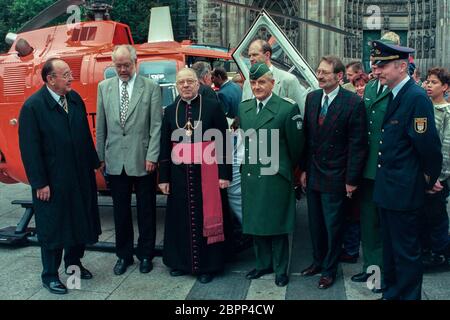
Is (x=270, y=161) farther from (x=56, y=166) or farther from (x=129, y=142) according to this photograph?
(x=56, y=166)

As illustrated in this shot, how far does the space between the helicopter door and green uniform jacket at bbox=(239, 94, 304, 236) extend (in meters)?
1.36

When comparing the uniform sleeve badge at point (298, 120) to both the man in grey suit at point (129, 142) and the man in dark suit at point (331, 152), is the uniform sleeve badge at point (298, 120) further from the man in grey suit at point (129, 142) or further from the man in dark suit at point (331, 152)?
the man in grey suit at point (129, 142)

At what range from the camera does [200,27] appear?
2200cm

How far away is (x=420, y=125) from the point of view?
3.74 m

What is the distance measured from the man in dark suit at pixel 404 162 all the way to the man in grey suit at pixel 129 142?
7.03ft

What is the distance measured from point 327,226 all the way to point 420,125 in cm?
133

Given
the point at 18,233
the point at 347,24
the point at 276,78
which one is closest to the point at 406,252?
the point at 276,78

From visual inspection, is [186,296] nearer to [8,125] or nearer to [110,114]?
[110,114]

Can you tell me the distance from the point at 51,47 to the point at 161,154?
3062mm

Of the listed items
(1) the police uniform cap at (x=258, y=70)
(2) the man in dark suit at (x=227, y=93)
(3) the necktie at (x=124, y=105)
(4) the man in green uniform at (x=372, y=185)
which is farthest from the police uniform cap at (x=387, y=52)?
(2) the man in dark suit at (x=227, y=93)

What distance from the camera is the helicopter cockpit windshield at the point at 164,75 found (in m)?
6.05

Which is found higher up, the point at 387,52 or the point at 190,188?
the point at 387,52

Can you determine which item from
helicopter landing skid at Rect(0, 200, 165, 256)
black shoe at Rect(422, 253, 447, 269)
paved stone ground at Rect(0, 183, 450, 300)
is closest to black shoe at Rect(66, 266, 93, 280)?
paved stone ground at Rect(0, 183, 450, 300)

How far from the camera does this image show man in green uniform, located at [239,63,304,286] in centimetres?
458
